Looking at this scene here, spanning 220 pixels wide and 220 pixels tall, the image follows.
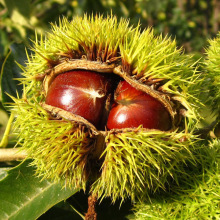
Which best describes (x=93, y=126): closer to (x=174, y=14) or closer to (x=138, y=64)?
(x=138, y=64)

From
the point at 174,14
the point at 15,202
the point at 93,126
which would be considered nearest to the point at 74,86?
the point at 93,126

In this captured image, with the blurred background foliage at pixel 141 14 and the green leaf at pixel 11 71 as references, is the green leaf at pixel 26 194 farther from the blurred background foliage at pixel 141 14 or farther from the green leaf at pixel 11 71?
the blurred background foliage at pixel 141 14

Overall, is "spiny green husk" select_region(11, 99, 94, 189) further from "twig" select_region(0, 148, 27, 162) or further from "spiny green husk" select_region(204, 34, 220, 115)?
"spiny green husk" select_region(204, 34, 220, 115)

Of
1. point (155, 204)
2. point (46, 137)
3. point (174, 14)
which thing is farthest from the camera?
point (174, 14)

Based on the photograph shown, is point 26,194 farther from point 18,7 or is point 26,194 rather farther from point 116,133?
point 18,7

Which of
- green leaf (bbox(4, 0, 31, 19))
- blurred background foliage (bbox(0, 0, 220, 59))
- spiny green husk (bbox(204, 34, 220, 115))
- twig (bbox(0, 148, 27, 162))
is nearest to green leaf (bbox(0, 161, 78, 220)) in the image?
twig (bbox(0, 148, 27, 162))

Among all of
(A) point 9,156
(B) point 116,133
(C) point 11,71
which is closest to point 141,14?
(C) point 11,71

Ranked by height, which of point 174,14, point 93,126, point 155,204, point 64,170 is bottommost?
point 174,14

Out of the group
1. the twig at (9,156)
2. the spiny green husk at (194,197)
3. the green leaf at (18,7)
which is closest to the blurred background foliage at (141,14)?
the green leaf at (18,7)
